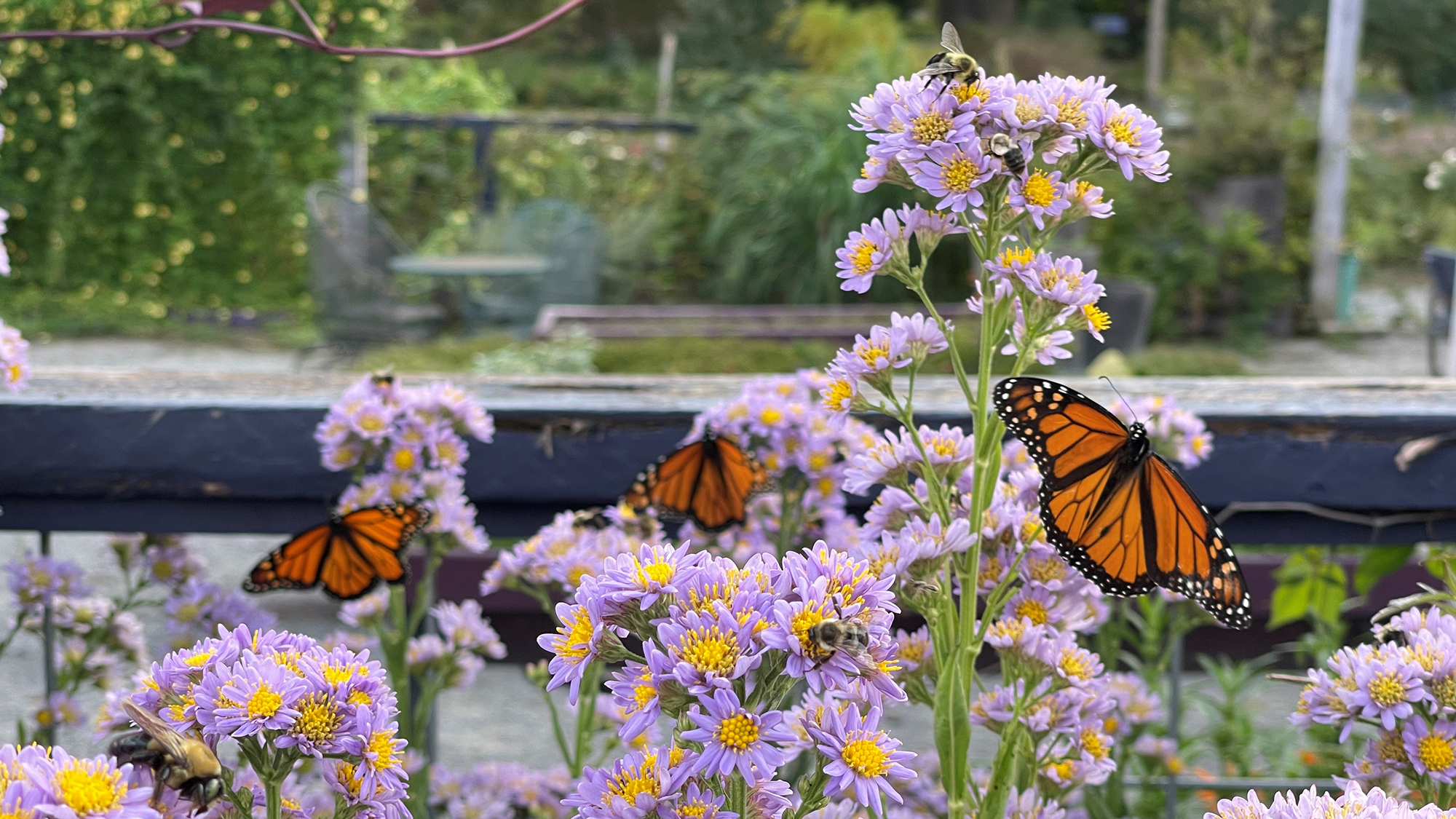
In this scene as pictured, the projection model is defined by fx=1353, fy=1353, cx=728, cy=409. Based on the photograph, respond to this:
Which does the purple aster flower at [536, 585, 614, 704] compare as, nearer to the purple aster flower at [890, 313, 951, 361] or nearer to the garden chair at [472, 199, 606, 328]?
the purple aster flower at [890, 313, 951, 361]

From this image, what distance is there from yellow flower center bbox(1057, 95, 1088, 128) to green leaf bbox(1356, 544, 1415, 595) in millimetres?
976


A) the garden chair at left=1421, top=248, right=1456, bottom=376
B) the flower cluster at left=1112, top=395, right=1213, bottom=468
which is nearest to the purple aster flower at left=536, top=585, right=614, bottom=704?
the flower cluster at left=1112, top=395, right=1213, bottom=468

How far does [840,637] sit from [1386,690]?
44 cm

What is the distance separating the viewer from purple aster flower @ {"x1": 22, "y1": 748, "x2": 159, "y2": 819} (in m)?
0.54

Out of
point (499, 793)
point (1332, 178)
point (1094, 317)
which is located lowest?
point (499, 793)

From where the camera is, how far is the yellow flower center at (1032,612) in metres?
1.00

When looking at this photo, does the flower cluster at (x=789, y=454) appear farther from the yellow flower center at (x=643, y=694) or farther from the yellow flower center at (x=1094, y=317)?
the yellow flower center at (x=643, y=694)

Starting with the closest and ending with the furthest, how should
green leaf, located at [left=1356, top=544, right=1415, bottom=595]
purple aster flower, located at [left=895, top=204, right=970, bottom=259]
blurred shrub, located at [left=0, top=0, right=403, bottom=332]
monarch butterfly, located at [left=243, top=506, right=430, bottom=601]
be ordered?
purple aster flower, located at [left=895, top=204, right=970, bottom=259] < monarch butterfly, located at [left=243, top=506, right=430, bottom=601] < green leaf, located at [left=1356, top=544, right=1415, bottom=595] < blurred shrub, located at [left=0, top=0, right=403, bottom=332]

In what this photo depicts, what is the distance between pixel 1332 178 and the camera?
9836 millimetres

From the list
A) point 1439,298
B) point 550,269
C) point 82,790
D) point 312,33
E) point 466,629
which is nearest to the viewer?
point 82,790

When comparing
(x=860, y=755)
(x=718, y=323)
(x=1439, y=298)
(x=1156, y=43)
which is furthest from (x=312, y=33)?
(x=1156, y=43)

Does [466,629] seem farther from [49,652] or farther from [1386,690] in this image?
[1386,690]

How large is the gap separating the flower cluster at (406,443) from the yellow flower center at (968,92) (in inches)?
26.6

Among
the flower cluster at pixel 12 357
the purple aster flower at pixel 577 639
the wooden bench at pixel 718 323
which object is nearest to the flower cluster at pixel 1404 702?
the purple aster flower at pixel 577 639
